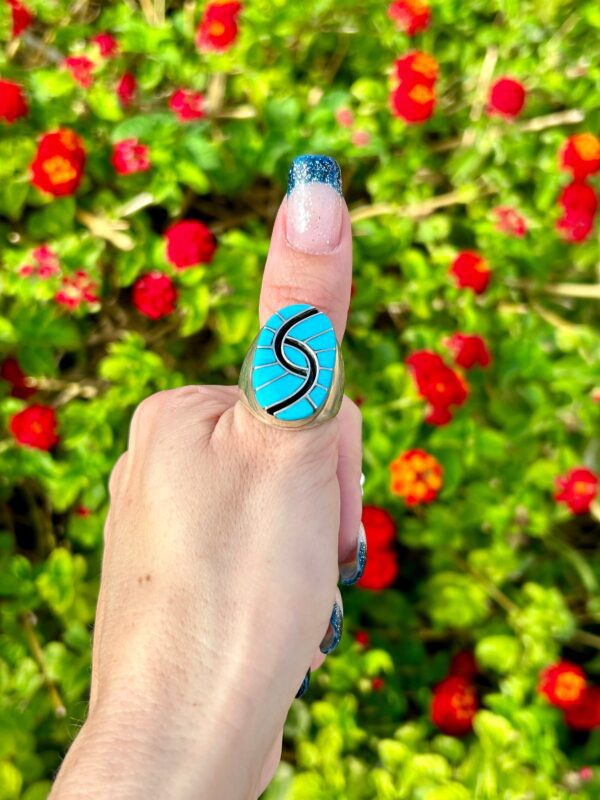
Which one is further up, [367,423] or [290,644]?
[367,423]

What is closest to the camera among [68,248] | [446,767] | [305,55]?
[446,767]

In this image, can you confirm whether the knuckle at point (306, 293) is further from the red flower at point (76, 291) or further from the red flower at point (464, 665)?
the red flower at point (464, 665)

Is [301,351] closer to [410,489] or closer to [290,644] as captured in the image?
[290,644]

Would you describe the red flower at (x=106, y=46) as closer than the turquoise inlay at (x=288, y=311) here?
No

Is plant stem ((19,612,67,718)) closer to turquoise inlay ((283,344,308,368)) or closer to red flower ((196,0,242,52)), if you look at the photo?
turquoise inlay ((283,344,308,368))

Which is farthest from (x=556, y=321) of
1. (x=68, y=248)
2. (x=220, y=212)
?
(x=68, y=248)

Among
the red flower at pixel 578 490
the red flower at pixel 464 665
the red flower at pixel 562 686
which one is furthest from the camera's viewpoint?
the red flower at pixel 464 665

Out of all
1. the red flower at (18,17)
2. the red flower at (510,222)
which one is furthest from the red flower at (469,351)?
the red flower at (18,17)

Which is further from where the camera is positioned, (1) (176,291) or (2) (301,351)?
(1) (176,291)
